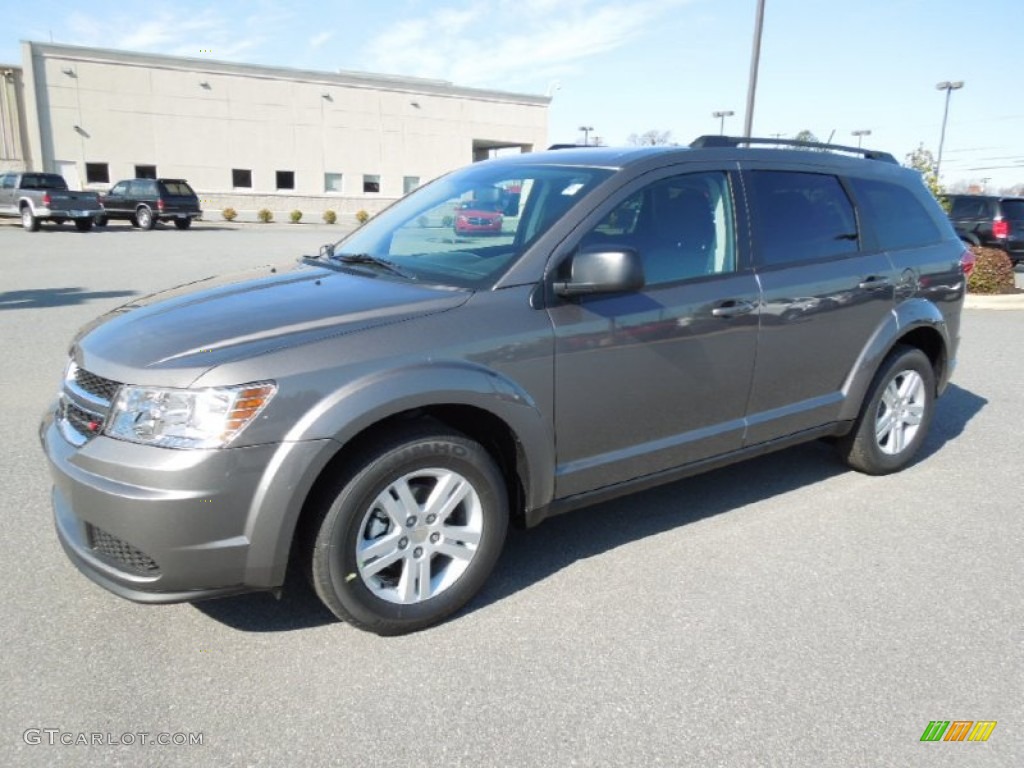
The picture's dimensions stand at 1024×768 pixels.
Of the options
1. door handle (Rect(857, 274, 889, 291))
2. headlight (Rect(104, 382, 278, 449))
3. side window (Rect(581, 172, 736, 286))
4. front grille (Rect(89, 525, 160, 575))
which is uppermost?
side window (Rect(581, 172, 736, 286))

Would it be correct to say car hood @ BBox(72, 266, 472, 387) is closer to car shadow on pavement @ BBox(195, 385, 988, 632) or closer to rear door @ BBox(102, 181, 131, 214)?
car shadow on pavement @ BBox(195, 385, 988, 632)

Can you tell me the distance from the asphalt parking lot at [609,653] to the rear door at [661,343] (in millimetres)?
530

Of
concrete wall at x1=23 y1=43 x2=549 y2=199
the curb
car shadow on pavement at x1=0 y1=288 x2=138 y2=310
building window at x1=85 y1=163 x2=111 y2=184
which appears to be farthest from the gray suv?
concrete wall at x1=23 y1=43 x2=549 y2=199

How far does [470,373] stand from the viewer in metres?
2.94

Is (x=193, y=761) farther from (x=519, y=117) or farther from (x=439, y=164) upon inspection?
A: (x=519, y=117)

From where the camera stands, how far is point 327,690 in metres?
2.67

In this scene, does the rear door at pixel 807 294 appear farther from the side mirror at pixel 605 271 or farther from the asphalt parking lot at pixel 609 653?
the side mirror at pixel 605 271

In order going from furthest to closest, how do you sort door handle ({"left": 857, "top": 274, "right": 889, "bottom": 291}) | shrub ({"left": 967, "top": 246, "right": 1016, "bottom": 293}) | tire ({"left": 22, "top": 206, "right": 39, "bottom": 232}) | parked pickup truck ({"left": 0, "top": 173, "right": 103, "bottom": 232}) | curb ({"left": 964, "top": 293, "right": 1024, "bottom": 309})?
tire ({"left": 22, "top": 206, "right": 39, "bottom": 232}), parked pickup truck ({"left": 0, "top": 173, "right": 103, "bottom": 232}), shrub ({"left": 967, "top": 246, "right": 1016, "bottom": 293}), curb ({"left": 964, "top": 293, "right": 1024, "bottom": 309}), door handle ({"left": 857, "top": 274, "right": 889, "bottom": 291})

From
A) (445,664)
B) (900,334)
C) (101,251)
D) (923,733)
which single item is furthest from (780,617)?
(101,251)

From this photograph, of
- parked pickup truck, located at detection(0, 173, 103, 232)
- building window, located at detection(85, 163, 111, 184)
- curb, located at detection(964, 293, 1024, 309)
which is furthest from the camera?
building window, located at detection(85, 163, 111, 184)

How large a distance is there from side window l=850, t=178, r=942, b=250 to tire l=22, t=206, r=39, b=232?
1091 inches

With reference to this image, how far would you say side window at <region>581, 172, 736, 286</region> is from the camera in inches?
137

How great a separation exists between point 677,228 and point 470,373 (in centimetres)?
137
